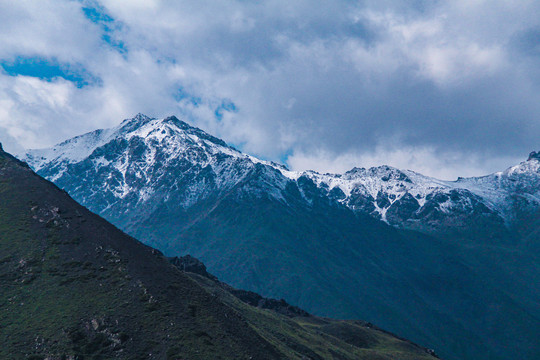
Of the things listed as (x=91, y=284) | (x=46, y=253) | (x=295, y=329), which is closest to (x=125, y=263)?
(x=91, y=284)

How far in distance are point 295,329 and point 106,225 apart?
3650 inches

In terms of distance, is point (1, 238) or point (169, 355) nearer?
point (169, 355)

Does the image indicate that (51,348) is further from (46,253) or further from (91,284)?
(46,253)

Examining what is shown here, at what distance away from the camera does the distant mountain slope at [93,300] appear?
88688 mm

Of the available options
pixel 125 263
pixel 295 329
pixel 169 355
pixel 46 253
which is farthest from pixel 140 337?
pixel 295 329

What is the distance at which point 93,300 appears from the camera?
327ft

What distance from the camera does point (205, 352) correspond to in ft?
292

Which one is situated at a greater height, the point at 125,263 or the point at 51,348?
the point at 125,263

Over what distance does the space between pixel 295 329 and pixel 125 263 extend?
328 ft

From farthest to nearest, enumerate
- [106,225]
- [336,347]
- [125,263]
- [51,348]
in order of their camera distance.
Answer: [336,347] → [106,225] → [125,263] → [51,348]

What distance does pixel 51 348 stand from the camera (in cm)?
8650

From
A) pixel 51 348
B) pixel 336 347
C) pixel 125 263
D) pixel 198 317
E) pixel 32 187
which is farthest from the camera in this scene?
pixel 336 347

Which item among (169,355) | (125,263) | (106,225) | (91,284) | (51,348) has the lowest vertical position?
(51,348)

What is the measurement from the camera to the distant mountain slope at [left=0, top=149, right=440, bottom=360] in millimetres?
88688
